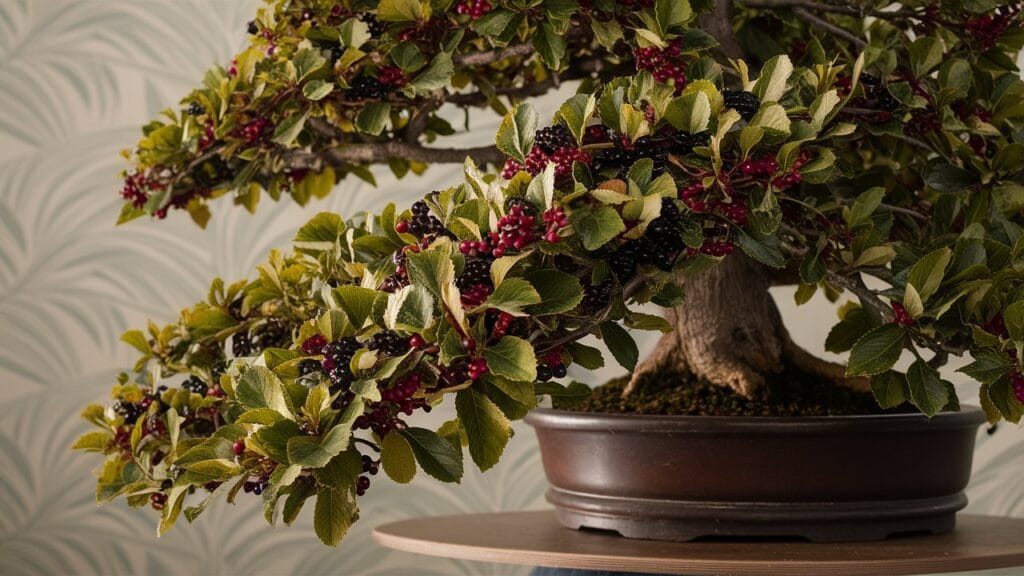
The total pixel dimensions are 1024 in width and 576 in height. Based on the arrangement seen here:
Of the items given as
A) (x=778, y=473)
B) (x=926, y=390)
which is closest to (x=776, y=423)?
(x=778, y=473)

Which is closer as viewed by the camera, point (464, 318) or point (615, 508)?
point (464, 318)

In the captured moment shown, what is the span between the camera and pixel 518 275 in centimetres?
61

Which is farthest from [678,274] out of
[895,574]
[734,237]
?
[895,574]

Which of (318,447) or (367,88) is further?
(367,88)

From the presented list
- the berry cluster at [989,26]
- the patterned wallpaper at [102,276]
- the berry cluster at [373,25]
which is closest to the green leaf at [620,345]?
the berry cluster at [373,25]

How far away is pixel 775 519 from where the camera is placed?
88 cm

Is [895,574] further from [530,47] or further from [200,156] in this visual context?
[200,156]

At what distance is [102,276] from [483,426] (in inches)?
56.6

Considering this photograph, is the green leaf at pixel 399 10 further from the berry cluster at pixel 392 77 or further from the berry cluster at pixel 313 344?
the berry cluster at pixel 313 344

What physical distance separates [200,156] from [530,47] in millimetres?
294

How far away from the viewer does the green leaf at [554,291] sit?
593 mm

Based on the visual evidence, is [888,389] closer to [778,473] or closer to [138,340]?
[778,473]

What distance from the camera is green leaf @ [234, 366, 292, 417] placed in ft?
1.93

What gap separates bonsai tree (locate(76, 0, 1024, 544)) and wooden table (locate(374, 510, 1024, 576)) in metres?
0.11
